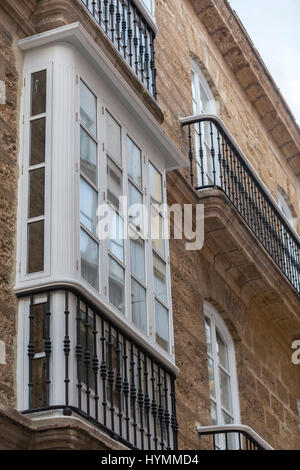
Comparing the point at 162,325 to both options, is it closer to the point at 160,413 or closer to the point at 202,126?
the point at 160,413

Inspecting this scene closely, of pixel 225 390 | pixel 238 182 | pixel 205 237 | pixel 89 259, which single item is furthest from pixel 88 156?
pixel 238 182

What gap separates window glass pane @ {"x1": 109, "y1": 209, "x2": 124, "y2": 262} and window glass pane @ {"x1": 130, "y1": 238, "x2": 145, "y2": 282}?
204 mm

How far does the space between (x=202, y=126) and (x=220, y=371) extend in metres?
3.13

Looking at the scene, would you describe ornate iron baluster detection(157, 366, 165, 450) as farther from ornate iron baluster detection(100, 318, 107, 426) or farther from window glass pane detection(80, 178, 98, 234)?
window glass pane detection(80, 178, 98, 234)

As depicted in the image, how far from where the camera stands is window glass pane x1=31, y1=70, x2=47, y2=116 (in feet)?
26.7

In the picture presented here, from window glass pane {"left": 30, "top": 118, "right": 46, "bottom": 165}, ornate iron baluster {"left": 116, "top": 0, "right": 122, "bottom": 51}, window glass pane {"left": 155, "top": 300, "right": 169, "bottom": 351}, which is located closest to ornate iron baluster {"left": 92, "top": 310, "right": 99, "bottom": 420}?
window glass pane {"left": 155, "top": 300, "right": 169, "bottom": 351}

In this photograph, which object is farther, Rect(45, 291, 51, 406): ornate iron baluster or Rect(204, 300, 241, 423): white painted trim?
Rect(204, 300, 241, 423): white painted trim

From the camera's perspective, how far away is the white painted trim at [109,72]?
26.9 feet

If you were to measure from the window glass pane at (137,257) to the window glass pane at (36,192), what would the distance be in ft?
3.23

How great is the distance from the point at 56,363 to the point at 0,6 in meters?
2.96

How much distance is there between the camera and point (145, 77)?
10.4 metres

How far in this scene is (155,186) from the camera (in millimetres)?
9336
